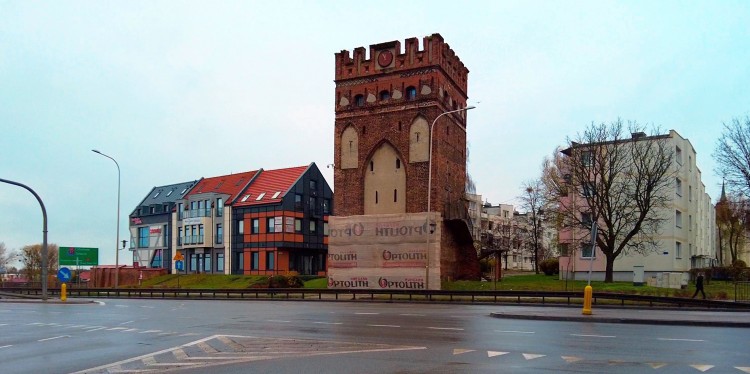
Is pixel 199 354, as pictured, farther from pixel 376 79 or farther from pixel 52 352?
pixel 376 79

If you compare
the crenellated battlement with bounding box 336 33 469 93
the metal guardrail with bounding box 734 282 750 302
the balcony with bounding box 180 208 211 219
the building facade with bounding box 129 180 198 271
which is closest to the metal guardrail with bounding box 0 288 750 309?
the metal guardrail with bounding box 734 282 750 302

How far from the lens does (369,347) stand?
13461 mm

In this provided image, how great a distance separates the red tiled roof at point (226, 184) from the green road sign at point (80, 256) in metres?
14.9

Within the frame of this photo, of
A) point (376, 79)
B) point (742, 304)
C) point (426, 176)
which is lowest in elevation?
point (742, 304)

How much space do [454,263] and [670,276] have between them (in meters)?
13.6

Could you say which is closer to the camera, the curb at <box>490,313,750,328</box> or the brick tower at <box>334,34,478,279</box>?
the curb at <box>490,313,750,328</box>

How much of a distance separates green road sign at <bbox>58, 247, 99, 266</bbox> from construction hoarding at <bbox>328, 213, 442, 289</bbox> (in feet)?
88.5

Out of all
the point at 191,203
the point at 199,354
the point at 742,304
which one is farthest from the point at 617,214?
the point at 191,203

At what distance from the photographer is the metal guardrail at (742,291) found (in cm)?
3297

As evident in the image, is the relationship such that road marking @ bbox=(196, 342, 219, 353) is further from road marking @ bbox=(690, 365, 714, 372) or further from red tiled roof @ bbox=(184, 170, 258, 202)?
red tiled roof @ bbox=(184, 170, 258, 202)

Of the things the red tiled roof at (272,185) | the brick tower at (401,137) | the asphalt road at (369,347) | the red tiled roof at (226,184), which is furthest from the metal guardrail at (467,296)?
the red tiled roof at (226,184)

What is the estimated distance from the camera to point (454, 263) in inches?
1785

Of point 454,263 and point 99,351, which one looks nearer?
point 99,351

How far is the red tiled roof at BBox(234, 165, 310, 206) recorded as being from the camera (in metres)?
68.5
